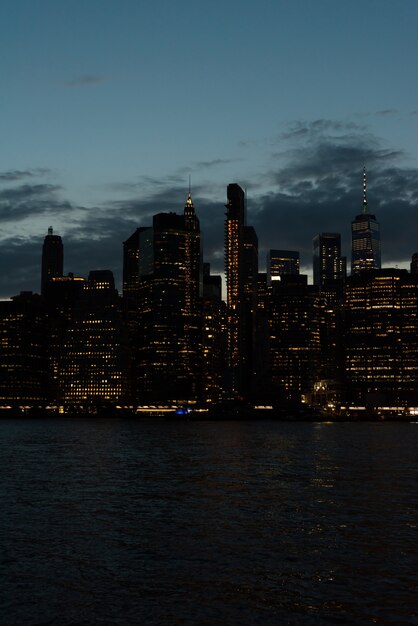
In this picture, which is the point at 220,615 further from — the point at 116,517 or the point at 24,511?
the point at 24,511

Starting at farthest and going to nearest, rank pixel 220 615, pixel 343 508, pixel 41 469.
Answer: pixel 41 469 < pixel 343 508 < pixel 220 615

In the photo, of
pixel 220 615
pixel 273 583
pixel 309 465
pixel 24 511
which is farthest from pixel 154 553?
pixel 309 465

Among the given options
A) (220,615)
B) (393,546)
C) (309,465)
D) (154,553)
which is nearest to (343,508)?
(393,546)

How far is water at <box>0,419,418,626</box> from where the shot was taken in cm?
3522

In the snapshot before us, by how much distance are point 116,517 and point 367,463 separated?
6098 cm

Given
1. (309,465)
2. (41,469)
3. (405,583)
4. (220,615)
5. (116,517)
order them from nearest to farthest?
(220,615)
(405,583)
(116,517)
(41,469)
(309,465)

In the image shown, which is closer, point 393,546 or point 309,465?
point 393,546

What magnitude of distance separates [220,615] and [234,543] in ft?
51.7

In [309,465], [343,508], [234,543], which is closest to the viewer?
[234,543]

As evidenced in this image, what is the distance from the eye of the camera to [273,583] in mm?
39625

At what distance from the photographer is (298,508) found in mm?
65375

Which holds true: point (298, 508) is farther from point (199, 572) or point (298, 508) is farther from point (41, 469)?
point (41, 469)

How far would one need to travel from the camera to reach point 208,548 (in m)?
48.3

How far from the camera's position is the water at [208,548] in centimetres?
3522
